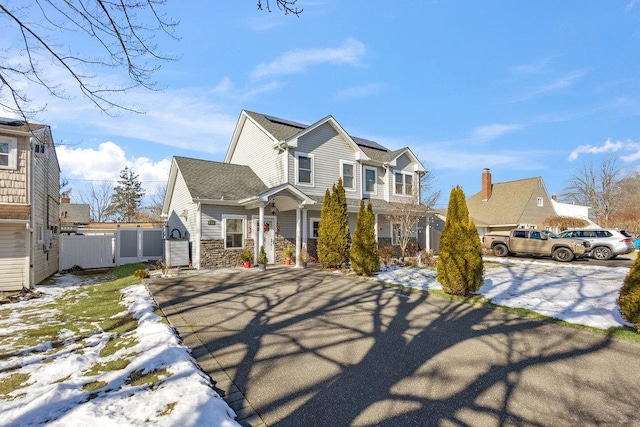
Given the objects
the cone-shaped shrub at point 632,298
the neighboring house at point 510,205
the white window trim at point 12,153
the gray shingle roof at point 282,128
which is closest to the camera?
Result: the cone-shaped shrub at point 632,298

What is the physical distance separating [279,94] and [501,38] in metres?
9.11

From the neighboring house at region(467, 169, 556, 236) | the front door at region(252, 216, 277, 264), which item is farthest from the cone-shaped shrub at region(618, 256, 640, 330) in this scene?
the neighboring house at region(467, 169, 556, 236)

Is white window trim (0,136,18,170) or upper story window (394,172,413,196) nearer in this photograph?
white window trim (0,136,18,170)

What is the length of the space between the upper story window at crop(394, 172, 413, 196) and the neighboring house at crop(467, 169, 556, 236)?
1240 centimetres

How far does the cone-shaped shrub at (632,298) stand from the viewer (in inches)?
212

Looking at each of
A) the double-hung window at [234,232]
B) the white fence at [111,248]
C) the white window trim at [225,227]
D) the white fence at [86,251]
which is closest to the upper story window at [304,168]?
the white window trim at [225,227]

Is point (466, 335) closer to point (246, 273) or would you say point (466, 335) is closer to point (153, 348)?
point (153, 348)

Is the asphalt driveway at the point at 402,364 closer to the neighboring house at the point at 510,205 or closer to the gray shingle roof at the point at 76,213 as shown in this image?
the neighboring house at the point at 510,205

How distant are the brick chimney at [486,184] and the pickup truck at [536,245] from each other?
13214 millimetres

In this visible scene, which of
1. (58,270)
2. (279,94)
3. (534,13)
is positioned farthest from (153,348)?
(58,270)

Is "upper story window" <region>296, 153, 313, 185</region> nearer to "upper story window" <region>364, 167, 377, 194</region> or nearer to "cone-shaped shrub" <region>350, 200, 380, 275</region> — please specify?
"upper story window" <region>364, 167, 377, 194</region>

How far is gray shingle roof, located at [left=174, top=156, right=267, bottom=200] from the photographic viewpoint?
13.9m

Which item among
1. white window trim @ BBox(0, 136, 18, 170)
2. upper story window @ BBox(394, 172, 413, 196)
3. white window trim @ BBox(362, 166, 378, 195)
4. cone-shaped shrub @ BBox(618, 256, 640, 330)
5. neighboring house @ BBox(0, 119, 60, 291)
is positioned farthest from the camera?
upper story window @ BBox(394, 172, 413, 196)

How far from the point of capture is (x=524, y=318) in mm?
6480
